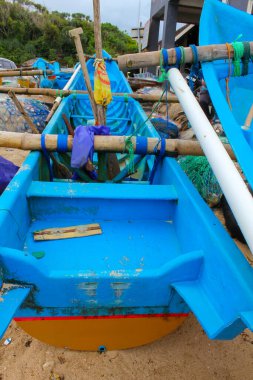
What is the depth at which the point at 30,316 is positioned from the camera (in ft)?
4.82

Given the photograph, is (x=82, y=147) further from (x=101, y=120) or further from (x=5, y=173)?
(x=5, y=173)

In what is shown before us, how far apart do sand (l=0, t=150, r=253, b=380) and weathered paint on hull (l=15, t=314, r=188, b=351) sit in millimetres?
120

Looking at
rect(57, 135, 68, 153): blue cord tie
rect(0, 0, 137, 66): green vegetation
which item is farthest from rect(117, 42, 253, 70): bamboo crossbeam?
rect(0, 0, 137, 66): green vegetation

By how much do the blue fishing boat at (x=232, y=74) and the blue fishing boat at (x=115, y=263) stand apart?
43cm

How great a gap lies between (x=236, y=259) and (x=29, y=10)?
35820 mm

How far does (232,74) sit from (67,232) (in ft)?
4.63

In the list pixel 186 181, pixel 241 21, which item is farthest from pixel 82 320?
pixel 241 21

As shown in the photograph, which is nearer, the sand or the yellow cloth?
the sand

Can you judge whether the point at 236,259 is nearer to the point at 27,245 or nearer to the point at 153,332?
the point at 153,332

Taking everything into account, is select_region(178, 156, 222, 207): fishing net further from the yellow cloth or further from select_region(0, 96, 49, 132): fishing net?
select_region(0, 96, 49, 132): fishing net

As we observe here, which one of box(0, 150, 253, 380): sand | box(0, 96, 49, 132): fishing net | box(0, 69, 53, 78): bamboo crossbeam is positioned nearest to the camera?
box(0, 150, 253, 380): sand

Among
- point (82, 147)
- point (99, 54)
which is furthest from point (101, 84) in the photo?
point (82, 147)

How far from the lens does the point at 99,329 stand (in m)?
1.58

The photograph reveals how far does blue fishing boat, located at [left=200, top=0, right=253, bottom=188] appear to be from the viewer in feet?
4.68
